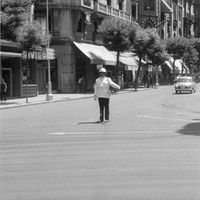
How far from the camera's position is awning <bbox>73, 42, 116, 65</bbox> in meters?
42.6

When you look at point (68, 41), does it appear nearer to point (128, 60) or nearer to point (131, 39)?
point (131, 39)

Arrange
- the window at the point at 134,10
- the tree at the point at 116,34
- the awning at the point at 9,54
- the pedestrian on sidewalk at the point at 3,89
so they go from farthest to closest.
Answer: the window at the point at 134,10 < the tree at the point at 116,34 < the awning at the point at 9,54 < the pedestrian on sidewalk at the point at 3,89

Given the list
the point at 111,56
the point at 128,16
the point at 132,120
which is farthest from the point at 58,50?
the point at 132,120

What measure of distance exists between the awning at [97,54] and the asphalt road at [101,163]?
29.4m

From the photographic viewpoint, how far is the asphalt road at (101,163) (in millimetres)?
5883

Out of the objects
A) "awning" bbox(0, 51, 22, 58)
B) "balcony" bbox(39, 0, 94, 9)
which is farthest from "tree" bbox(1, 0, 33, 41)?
"balcony" bbox(39, 0, 94, 9)

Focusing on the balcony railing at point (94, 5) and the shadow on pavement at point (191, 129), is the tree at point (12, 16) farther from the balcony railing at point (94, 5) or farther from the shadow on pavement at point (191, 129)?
the balcony railing at point (94, 5)

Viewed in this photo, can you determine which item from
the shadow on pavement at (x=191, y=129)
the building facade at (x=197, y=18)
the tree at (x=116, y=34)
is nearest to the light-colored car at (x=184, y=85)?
the tree at (x=116, y=34)

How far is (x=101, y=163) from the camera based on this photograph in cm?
779

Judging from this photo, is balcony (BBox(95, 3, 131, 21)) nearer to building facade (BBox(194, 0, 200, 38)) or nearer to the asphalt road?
the asphalt road

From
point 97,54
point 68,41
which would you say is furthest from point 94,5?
point 68,41

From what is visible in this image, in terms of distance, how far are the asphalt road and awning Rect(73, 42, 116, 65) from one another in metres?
29.4

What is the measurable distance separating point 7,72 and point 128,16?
88.8ft

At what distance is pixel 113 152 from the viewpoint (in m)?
8.92
